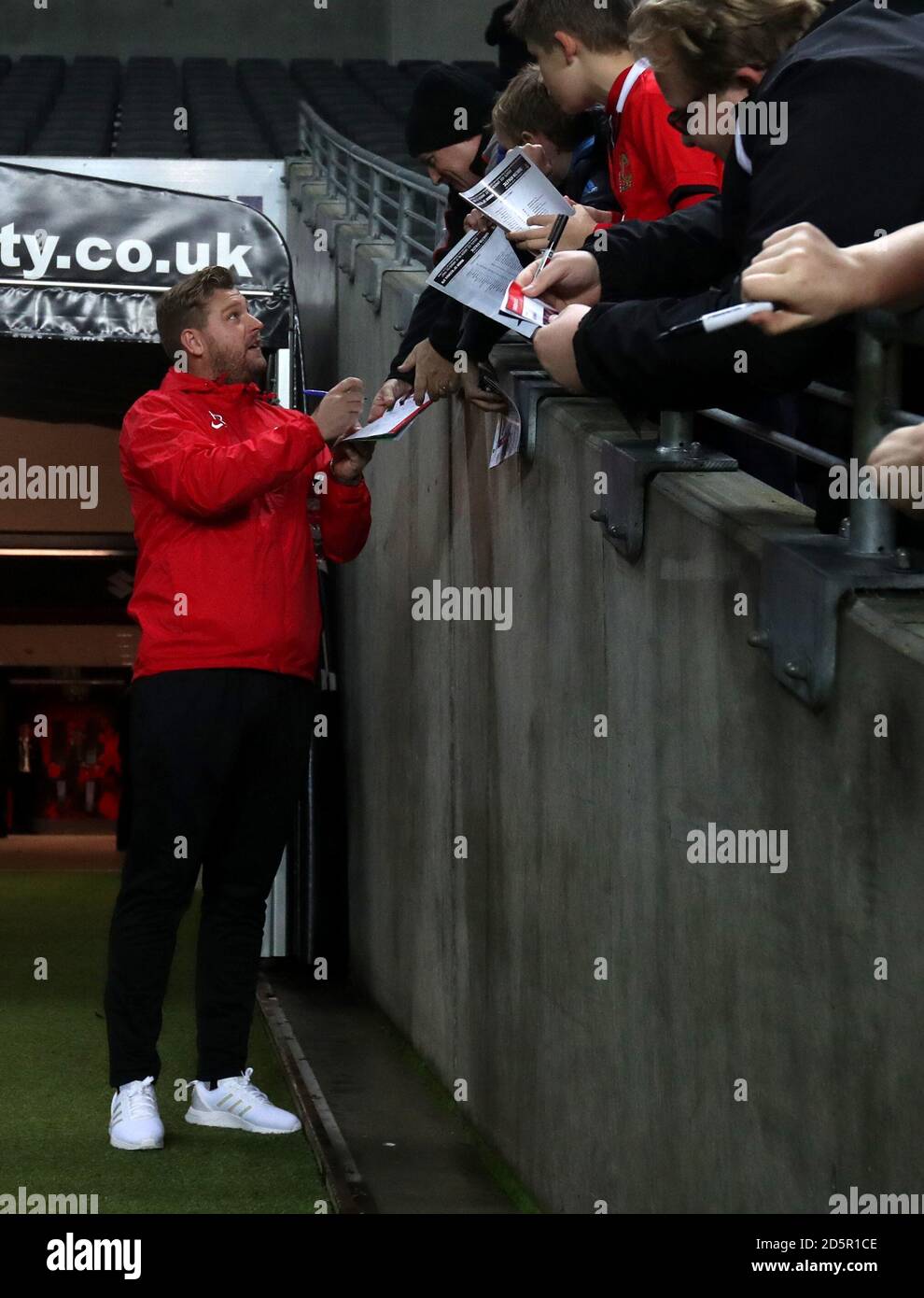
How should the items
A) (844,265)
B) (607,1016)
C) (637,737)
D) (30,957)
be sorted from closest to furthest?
(844,265) → (637,737) → (607,1016) → (30,957)

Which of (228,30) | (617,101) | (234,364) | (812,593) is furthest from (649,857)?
(228,30)

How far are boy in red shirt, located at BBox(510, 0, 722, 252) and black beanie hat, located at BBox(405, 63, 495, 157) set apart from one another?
0.68 m

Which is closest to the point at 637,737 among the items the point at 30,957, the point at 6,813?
Answer: the point at 30,957

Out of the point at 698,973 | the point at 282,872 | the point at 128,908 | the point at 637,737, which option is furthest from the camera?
the point at 282,872

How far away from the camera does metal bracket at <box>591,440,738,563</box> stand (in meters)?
2.57

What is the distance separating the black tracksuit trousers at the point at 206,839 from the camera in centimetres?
400

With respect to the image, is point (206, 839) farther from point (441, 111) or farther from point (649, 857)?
point (441, 111)

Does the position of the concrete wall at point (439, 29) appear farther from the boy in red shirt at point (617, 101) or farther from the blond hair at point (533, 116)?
the boy in red shirt at point (617, 101)

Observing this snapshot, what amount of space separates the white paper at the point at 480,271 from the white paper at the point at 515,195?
0.08m

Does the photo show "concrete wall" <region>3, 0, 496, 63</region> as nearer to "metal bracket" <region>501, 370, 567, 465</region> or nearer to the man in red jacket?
the man in red jacket

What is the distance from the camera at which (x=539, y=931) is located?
3.45 m

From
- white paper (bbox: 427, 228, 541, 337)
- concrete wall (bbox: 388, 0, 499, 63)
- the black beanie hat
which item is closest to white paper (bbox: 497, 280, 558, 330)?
white paper (bbox: 427, 228, 541, 337)

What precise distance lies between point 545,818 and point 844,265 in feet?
6.27
